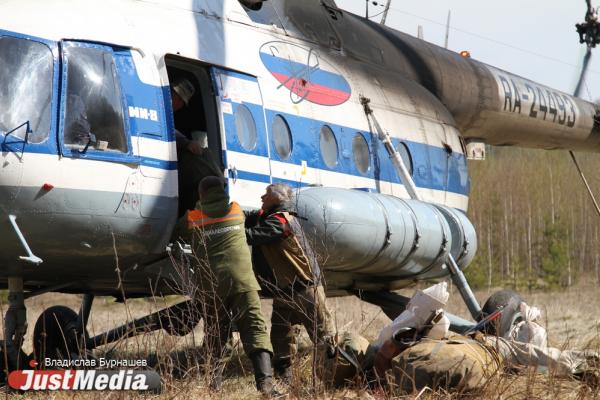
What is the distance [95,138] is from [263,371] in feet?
6.58

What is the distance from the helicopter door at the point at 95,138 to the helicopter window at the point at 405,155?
422 centimetres

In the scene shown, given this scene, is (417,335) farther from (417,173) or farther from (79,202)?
(417,173)

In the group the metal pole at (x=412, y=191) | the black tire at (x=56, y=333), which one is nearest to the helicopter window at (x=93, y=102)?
the black tire at (x=56, y=333)

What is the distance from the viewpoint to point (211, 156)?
837cm

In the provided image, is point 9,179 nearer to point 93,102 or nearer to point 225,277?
point 93,102

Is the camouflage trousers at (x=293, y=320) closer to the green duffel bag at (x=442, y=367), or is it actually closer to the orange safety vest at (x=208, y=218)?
the orange safety vest at (x=208, y=218)

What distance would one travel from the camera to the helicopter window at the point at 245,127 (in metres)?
8.53

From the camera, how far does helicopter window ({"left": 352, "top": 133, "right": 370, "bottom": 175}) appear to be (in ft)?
33.4

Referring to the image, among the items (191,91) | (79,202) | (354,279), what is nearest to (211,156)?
(191,91)

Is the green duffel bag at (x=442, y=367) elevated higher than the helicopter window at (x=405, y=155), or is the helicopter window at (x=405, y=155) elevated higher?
the helicopter window at (x=405, y=155)

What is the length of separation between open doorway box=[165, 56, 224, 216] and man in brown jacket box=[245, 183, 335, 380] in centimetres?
74

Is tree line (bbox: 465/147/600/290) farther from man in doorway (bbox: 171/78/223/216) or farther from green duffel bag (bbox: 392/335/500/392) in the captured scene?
green duffel bag (bbox: 392/335/500/392)

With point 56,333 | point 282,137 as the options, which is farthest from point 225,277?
point 56,333

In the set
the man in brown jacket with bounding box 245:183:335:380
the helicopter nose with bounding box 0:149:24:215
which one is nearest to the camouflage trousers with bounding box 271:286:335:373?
the man in brown jacket with bounding box 245:183:335:380
